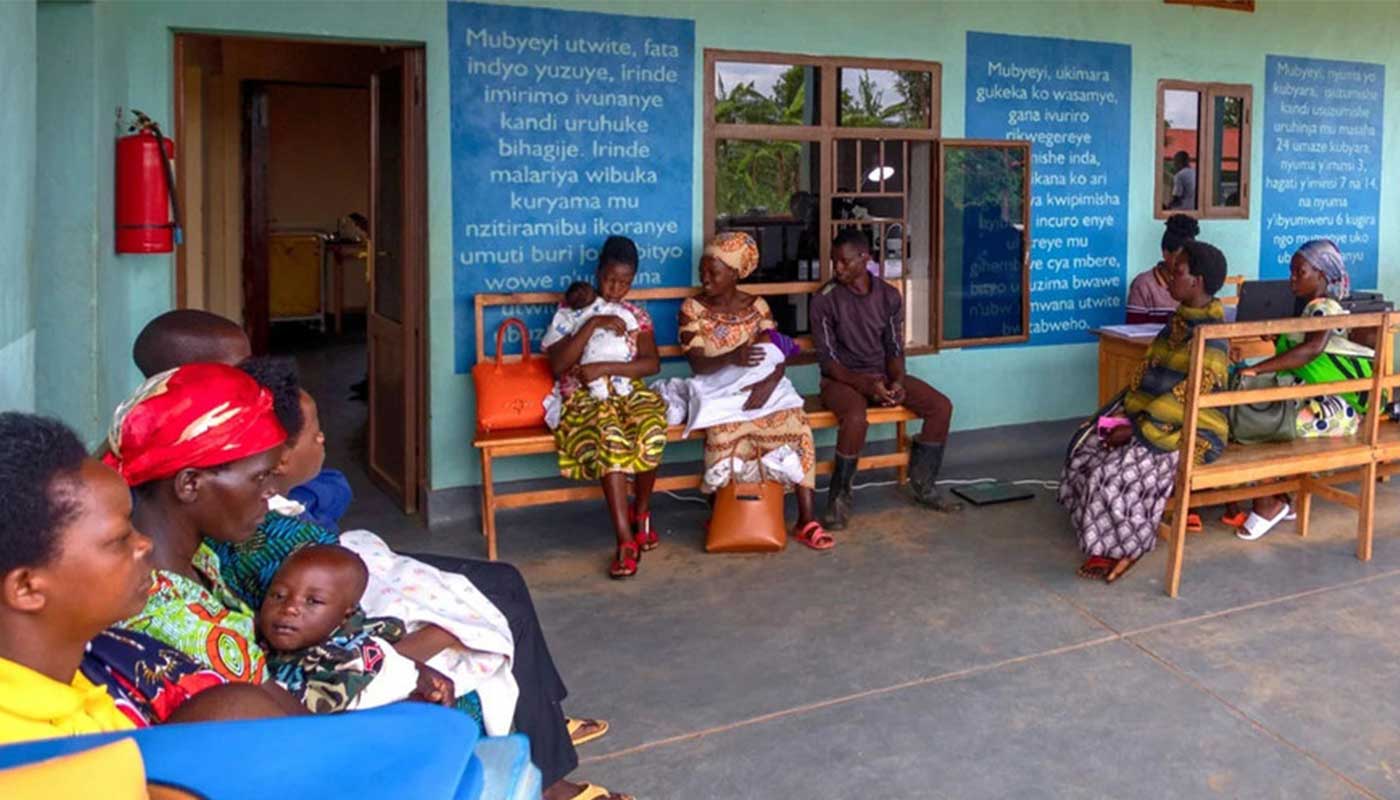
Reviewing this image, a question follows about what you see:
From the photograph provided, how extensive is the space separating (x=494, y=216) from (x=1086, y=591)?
8.72 ft

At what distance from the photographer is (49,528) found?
4.07ft

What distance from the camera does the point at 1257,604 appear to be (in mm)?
4043

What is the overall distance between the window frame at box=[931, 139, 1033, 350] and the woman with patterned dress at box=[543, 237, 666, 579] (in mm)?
1650

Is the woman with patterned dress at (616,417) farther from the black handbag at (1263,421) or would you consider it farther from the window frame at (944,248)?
the black handbag at (1263,421)

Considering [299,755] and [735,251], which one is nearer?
[299,755]

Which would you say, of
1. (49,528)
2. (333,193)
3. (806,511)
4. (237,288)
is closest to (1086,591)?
(806,511)

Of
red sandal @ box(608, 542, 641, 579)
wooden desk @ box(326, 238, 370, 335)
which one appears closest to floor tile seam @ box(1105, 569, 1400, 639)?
red sandal @ box(608, 542, 641, 579)

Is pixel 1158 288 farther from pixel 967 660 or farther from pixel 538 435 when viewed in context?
pixel 538 435

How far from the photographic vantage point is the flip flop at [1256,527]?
4.77 meters

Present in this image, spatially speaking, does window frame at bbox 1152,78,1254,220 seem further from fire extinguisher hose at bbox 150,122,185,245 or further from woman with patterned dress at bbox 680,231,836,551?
fire extinguisher hose at bbox 150,122,185,245

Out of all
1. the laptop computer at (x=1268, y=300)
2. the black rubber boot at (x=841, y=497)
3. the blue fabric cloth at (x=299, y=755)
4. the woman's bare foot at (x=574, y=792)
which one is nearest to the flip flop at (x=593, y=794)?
the woman's bare foot at (x=574, y=792)

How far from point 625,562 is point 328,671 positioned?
2456 millimetres

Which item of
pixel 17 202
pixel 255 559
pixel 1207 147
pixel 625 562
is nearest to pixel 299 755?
pixel 255 559

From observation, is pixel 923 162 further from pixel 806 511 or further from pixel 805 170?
pixel 806 511
